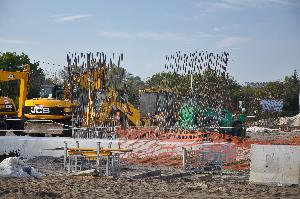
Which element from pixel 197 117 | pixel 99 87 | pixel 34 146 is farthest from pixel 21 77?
pixel 197 117

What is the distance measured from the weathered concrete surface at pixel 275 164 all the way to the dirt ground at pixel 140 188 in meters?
0.41

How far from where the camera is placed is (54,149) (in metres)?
20.6


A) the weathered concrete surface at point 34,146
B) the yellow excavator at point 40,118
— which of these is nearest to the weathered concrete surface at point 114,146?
the weathered concrete surface at point 34,146

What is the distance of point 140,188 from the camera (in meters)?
12.3

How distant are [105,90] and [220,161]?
860 centimetres

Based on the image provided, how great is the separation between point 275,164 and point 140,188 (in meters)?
3.46

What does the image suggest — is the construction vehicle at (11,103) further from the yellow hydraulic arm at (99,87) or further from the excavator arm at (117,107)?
the excavator arm at (117,107)

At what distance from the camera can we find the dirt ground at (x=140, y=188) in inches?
440

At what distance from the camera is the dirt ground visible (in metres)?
11.2

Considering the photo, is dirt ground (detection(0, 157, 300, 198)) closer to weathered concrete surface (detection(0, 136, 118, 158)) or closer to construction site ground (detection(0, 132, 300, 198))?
construction site ground (detection(0, 132, 300, 198))

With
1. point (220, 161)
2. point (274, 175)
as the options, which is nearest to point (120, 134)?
point (220, 161)

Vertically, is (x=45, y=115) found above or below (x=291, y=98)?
below

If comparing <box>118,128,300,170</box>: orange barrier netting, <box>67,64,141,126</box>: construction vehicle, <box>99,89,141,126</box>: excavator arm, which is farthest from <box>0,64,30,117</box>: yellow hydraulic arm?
<box>118,128,300,170</box>: orange barrier netting

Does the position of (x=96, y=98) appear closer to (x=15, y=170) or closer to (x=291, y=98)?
(x=15, y=170)
